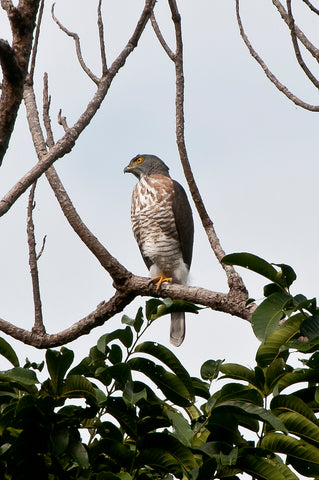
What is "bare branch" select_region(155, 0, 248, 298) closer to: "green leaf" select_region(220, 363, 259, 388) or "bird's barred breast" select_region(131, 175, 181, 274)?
"green leaf" select_region(220, 363, 259, 388)

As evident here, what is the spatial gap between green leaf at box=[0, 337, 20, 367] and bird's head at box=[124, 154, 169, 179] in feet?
18.1

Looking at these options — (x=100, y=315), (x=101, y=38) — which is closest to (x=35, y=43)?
(x=101, y=38)

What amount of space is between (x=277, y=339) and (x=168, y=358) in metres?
0.30

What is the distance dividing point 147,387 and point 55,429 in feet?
0.82

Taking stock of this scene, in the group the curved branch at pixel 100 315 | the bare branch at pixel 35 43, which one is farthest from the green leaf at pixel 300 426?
the bare branch at pixel 35 43

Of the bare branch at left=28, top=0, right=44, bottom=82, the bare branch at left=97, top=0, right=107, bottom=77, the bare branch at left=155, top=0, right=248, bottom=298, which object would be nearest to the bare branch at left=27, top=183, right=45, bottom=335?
the bare branch at left=28, top=0, right=44, bottom=82

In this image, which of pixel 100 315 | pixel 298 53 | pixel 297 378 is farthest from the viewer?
pixel 100 315

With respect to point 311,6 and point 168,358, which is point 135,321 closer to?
point 168,358

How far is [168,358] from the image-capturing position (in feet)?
6.01

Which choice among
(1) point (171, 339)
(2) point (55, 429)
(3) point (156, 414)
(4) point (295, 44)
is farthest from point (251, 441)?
(1) point (171, 339)

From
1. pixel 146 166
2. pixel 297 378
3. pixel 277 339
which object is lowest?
pixel 297 378

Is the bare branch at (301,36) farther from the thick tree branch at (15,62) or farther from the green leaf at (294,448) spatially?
the green leaf at (294,448)

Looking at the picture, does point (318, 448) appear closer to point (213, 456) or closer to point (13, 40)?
point (213, 456)

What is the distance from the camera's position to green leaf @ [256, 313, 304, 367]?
1833 mm
